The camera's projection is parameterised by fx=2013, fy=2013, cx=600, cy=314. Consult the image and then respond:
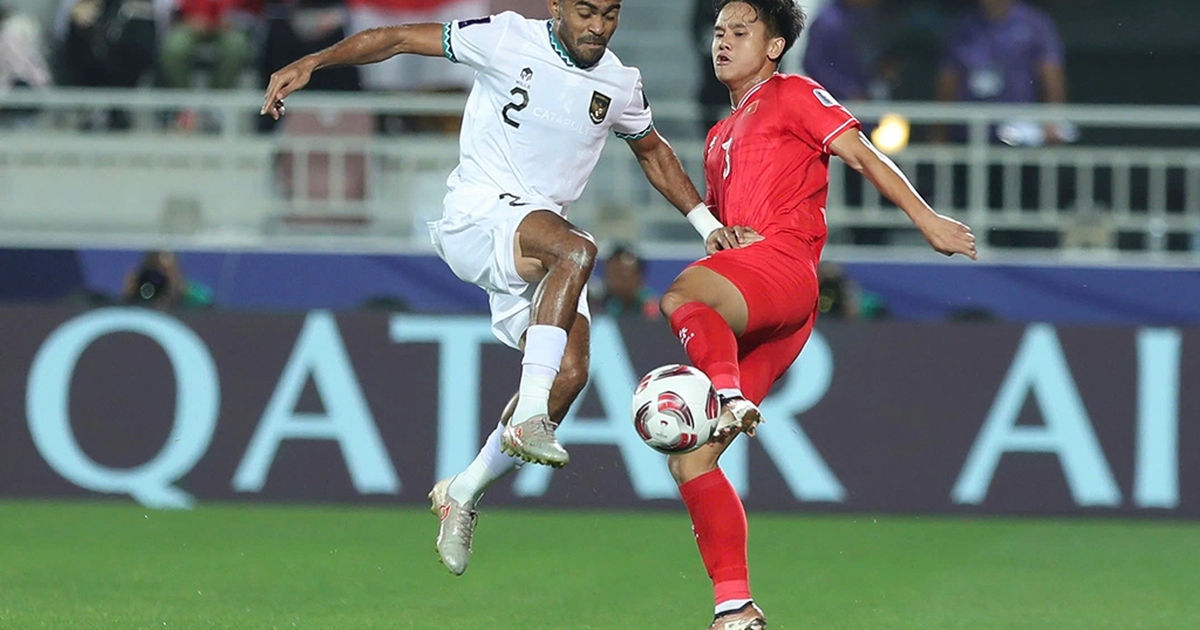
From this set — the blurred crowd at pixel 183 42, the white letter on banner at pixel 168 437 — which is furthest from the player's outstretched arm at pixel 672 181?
the blurred crowd at pixel 183 42

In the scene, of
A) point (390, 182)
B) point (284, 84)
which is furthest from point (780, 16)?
point (390, 182)

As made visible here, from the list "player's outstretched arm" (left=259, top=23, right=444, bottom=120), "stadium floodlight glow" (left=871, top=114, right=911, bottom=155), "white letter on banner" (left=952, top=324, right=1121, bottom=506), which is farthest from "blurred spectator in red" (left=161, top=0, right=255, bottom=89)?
"player's outstretched arm" (left=259, top=23, right=444, bottom=120)

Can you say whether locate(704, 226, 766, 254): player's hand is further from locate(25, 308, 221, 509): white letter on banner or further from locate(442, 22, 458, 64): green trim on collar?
locate(25, 308, 221, 509): white letter on banner

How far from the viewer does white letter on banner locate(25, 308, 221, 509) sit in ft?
42.2

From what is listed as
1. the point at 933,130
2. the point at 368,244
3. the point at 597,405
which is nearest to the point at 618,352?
the point at 597,405

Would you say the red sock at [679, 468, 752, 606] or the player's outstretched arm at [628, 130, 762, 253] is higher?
the player's outstretched arm at [628, 130, 762, 253]

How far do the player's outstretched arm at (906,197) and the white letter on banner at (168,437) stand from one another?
6.41 m

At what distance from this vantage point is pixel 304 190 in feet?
49.6

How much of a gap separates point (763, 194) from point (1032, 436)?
18.3 ft

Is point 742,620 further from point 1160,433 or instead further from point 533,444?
point 1160,433

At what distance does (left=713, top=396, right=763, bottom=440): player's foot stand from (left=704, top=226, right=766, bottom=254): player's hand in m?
0.84

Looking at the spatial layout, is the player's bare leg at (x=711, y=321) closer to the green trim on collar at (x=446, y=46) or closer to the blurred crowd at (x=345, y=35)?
the green trim on collar at (x=446, y=46)

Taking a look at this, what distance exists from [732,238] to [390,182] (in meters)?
7.79

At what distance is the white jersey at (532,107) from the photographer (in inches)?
323
